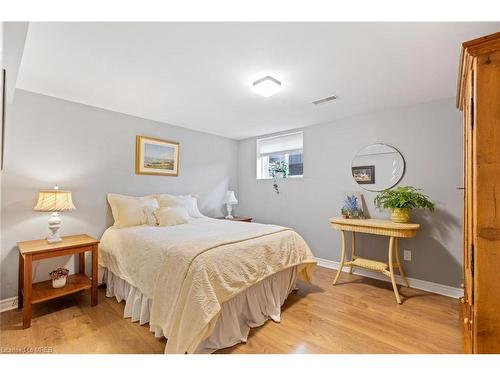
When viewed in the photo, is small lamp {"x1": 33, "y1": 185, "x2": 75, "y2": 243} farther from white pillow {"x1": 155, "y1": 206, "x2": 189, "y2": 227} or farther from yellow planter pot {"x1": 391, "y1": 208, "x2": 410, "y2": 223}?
yellow planter pot {"x1": 391, "y1": 208, "x2": 410, "y2": 223}

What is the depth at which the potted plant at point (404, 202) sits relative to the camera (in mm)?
2512

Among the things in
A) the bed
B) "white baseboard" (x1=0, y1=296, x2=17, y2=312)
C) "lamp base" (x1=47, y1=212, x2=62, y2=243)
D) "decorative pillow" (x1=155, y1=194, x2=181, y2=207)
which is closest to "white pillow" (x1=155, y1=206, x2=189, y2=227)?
"decorative pillow" (x1=155, y1=194, x2=181, y2=207)

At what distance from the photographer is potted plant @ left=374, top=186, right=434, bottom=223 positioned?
2512 millimetres

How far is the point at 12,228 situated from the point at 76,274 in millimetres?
769

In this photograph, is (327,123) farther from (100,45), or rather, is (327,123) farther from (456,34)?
(100,45)

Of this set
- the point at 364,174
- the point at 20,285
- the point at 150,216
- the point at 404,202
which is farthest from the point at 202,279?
the point at 364,174

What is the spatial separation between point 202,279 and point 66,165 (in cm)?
224

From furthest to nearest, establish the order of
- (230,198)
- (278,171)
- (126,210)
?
(230,198)
(278,171)
(126,210)

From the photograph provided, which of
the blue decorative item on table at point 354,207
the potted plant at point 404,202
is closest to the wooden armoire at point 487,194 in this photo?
the potted plant at point 404,202

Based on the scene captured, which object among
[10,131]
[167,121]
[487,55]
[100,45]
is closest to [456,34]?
[487,55]

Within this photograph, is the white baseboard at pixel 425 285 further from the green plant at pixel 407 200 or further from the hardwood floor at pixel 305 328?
the green plant at pixel 407 200

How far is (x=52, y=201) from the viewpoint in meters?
2.25

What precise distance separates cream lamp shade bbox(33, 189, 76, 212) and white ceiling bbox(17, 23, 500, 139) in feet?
3.53

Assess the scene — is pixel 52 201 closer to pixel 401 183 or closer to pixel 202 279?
pixel 202 279
